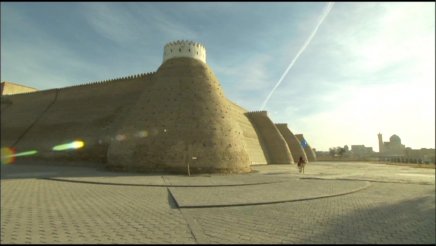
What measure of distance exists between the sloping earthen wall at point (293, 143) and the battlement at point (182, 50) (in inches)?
1049

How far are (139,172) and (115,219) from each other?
12729 mm

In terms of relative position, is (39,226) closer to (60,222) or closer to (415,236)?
(60,222)

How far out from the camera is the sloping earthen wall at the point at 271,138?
39.9 meters

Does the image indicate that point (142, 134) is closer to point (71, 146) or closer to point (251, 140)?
point (71, 146)

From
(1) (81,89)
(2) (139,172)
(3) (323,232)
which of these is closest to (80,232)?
(3) (323,232)

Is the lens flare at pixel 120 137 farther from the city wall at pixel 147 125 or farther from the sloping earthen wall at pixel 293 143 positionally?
the sloping earthen wall at pixel 293 143

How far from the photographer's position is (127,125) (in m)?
20.6

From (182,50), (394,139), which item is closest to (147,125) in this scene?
(182,50)

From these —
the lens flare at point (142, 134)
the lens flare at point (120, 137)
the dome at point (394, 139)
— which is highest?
the dome at point (394, 139)

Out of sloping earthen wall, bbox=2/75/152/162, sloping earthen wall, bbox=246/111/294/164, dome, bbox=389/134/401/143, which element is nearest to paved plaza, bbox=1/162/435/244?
sloping earthen wall, bbox=2/75/152/162

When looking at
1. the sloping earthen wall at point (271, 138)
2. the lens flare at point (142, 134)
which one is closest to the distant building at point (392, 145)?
the sloping earthen wall at point (271, 138)

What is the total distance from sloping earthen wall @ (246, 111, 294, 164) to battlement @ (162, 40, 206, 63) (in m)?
20.9

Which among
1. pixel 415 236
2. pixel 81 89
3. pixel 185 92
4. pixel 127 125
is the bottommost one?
pixel 415 236

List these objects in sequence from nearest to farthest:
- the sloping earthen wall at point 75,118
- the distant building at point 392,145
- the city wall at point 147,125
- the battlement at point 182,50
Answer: the city wall at point 147,125 < the battlement at point 182,50 < the sloping earthen wall at point 75,118 < the distant building at point 392,145
